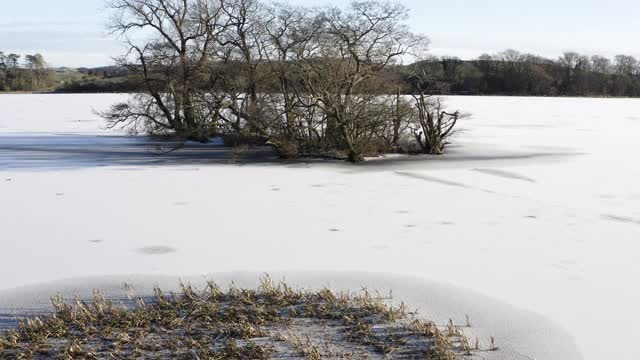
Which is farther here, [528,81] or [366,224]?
[528,81]

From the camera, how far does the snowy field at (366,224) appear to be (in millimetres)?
6180

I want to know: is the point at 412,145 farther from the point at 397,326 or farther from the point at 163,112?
the point at 397,326

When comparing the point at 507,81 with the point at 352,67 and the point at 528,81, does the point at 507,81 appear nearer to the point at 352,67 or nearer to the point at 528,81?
the point at 528,81

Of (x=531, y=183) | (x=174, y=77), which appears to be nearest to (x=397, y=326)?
(x=531, y=183)

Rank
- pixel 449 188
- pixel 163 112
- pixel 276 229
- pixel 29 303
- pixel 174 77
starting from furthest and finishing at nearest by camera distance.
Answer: pixel 163 112 → pixel 174 77 → pixel 449 188 → pixel 276 229 → pixel 29 303

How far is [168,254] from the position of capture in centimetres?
716

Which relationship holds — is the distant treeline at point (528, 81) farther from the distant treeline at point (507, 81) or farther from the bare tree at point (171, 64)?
the bare tree at point (171, 64)

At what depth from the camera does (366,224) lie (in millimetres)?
8727

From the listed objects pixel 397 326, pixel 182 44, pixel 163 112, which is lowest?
pixel 397 326

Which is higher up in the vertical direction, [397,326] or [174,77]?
[174,77]

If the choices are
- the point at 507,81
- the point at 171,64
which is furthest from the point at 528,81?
the point at 171,64

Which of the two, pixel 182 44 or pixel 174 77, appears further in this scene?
pixel 182 44

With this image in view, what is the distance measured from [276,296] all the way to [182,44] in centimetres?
2020

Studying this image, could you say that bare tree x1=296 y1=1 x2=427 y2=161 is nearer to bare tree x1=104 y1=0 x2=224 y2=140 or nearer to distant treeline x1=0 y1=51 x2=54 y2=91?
bare tree x1=104 y1=0 x2=224 y2=140
